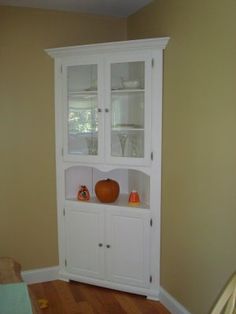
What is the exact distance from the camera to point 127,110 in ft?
9.40

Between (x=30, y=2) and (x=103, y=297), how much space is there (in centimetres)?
253

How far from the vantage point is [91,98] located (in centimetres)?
293

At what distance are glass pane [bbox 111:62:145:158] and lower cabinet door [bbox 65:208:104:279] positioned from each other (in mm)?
610

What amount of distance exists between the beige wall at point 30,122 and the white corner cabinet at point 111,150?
132 mm

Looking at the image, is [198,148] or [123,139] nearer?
[198,148]

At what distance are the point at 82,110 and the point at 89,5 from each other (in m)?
0.89

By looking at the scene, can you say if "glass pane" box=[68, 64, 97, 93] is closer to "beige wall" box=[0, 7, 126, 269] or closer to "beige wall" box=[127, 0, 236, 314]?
"beige wall" box=[0, 7, 126, 269]

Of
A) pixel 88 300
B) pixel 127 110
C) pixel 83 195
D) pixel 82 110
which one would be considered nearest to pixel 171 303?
pixel 88 300

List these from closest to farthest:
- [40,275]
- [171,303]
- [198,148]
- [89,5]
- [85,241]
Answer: [198,148], [171,303], [89,5], [85,241], [40,275]

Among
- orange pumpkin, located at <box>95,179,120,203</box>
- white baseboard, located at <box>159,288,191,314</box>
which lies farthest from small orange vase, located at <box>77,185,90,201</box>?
white baseboard, located at <box>159,288,191,314</box>

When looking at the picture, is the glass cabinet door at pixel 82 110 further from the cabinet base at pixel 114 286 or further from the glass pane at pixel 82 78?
the cabinet base at pixel 114 286

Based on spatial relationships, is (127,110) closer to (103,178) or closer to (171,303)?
(103,178)

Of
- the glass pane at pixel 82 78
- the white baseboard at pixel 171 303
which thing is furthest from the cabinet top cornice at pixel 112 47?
the white baseboard at pixel 171 303

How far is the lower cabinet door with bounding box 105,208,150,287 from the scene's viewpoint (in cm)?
285
